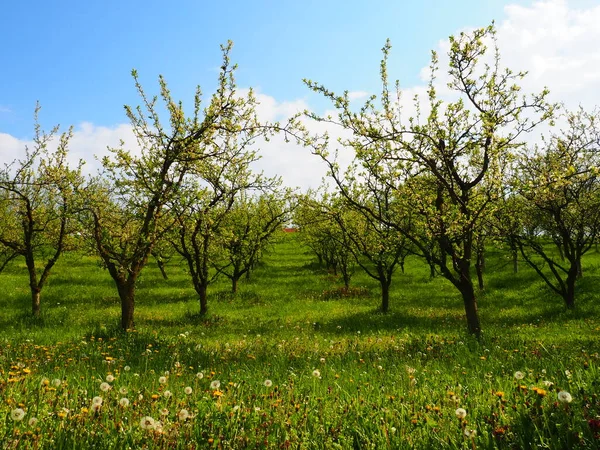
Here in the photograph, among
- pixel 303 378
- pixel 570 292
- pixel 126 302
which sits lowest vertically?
pixel 570 292

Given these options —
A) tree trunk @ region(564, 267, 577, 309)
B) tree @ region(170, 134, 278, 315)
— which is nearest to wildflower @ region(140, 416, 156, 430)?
tree @ region(170, 134, 278, 315)

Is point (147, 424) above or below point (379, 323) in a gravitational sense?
above

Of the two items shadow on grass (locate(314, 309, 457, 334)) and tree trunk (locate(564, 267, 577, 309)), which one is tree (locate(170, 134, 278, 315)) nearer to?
shadow on grass (locate(314, 309, 457, 334))

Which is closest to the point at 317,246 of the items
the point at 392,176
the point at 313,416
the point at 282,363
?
the point at 392,176

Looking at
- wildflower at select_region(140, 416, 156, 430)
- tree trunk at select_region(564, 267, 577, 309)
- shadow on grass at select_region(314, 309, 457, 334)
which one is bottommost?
shadow on grass at select_region(314, 309, 457, 334)

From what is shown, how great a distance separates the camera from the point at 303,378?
6.20 meters

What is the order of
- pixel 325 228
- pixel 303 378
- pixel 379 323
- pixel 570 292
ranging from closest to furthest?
pixel 303 378 → pixel 379 323 → pixel 570 292 → pixel 325 228

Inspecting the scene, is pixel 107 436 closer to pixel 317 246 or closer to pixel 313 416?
pixel 313 416

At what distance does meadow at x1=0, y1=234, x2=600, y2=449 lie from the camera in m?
3.40

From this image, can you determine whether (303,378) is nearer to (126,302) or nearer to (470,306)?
(470,306)

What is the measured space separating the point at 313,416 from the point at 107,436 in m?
1.89

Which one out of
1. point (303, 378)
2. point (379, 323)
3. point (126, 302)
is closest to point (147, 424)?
point (303, 378)

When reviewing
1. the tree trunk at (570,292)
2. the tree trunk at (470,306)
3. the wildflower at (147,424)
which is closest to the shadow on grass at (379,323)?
the tree trunk at (470,306)

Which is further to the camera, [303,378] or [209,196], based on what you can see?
[209,196]
